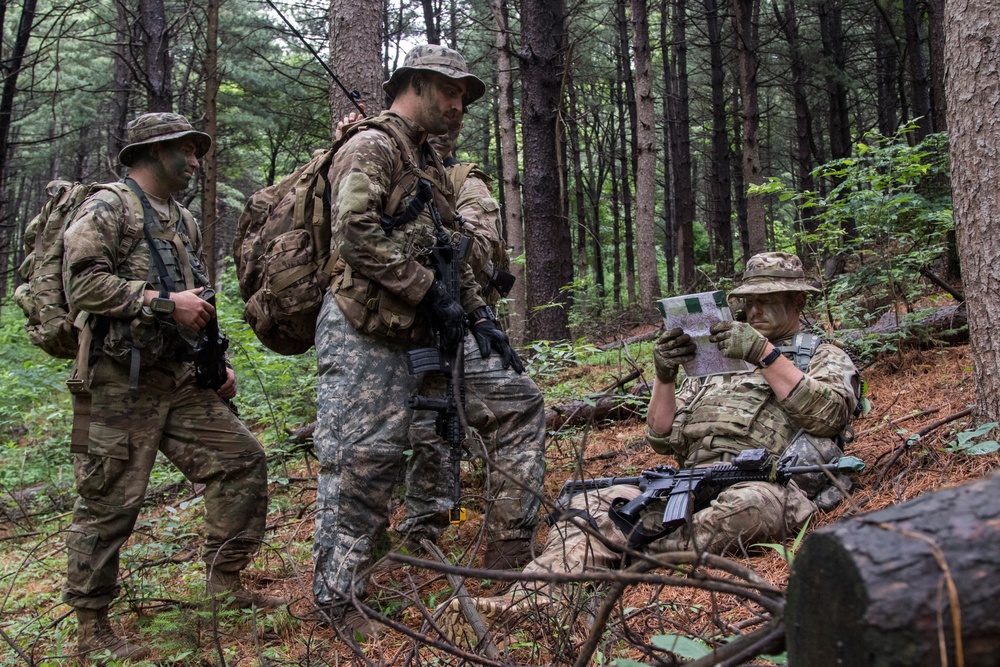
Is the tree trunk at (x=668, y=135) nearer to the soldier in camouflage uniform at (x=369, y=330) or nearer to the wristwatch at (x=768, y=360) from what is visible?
the wristwatch at (x=768, y=360)

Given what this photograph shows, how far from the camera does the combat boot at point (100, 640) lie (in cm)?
389

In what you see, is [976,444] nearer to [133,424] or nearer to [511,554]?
[511,554]

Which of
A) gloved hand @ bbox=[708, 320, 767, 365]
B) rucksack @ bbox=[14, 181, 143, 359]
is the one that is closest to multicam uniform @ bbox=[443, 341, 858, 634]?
gloved hand @ bbox=[708, 320, 767, 365]

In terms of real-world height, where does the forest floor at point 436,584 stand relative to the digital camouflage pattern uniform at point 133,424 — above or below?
below

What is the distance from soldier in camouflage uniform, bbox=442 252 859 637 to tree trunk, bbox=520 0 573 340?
5.28 metres

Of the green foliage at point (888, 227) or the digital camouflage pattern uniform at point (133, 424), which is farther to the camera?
the green foliage at point (888, 227)

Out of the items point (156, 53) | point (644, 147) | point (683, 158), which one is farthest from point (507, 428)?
point (683, 158)

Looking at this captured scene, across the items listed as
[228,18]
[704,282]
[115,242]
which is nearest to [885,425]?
[115,242]

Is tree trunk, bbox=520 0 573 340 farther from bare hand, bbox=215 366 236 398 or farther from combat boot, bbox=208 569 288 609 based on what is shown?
combat boot, bbox=208 569 288 609

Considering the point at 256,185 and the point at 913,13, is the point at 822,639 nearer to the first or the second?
the point at 913,13

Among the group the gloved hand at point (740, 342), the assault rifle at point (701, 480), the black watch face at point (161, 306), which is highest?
the black watch face at point (161, 306)

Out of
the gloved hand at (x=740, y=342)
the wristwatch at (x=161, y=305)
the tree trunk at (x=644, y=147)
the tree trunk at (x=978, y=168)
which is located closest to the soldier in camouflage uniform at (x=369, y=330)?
the wristwatch at (x=161, y=305)

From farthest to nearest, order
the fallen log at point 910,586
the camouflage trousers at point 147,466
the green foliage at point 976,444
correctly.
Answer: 1. the camouflage trousers at point 147,466
2. the green foliage at point 976,444
3. the fallen log at point 910,586

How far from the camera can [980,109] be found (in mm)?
3707
